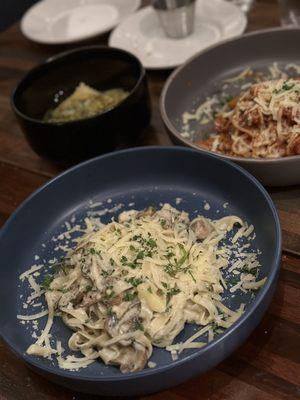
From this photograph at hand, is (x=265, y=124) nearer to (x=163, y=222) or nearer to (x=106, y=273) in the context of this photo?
(x=163, y=222)

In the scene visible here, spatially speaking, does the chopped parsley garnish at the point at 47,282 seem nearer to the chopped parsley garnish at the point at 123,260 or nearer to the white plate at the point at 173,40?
the chopped parsley garnish at the point at 123,260

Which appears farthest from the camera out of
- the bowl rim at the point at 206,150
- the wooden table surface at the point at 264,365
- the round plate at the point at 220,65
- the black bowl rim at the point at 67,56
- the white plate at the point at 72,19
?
the white plate at the point at 72,19

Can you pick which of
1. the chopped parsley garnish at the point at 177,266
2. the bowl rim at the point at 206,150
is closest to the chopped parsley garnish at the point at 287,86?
the bowl rim at the point at 206,150

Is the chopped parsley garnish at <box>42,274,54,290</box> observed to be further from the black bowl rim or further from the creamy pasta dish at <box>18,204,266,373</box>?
the black bowl rim

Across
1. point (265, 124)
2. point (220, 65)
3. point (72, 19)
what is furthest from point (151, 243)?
point (72, 19)

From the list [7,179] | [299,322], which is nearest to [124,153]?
[7,179]

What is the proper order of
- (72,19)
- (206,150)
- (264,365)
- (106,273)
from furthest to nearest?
1. (72,19)
2. (206,150)
3. (106,273)
4. (264,365)

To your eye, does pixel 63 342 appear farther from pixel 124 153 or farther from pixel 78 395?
pixel 124 153
